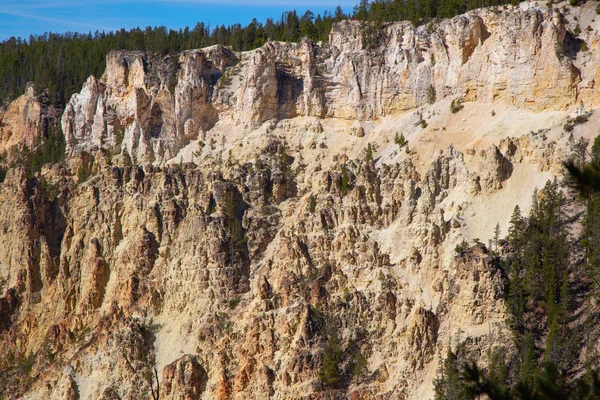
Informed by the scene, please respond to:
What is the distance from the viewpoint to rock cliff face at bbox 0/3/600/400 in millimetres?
66188

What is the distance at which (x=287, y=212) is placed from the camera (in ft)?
252

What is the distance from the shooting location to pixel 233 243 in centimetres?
7544

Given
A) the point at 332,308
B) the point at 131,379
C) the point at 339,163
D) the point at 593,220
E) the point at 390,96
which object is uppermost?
the point at 390,96

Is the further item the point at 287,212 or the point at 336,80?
the point at 336,80

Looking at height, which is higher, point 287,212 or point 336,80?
point 336,80

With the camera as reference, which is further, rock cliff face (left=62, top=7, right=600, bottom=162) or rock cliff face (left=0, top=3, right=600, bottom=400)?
rock cliff face (left=62, top=7, right=600, bottom=162)

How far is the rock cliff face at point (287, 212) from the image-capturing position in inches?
2606

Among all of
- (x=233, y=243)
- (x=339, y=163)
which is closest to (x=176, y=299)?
(x=233, y=243)

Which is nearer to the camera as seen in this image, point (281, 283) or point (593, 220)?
point (593, 220)

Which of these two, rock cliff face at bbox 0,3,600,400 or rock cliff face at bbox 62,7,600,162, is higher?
rock cliff face at bbox 62,7,600,162

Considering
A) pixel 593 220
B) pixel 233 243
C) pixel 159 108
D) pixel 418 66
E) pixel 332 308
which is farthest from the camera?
pixel 159 108

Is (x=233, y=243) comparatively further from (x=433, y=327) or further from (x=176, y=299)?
(x=433, y=327)

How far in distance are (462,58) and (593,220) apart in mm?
22627

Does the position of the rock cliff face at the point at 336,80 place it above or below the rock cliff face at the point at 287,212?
above
